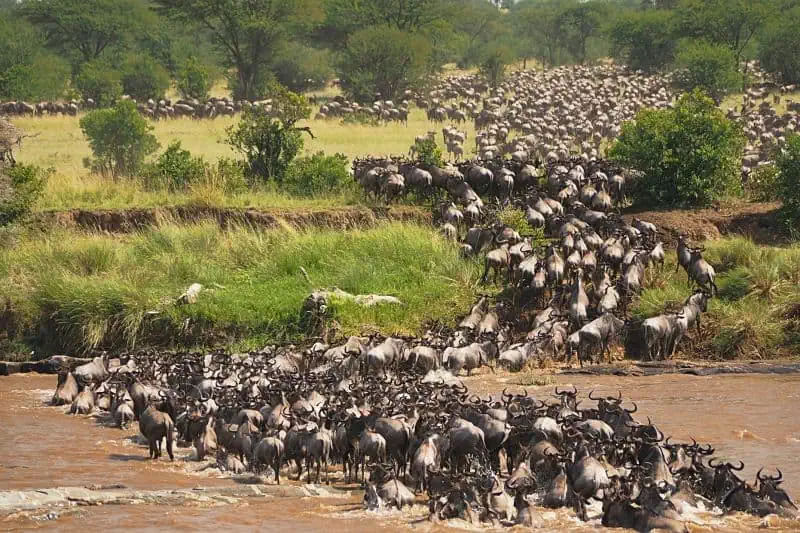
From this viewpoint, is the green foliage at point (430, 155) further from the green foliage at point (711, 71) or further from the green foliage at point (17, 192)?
the green foliage at point (711, 71)

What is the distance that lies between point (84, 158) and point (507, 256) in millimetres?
18608

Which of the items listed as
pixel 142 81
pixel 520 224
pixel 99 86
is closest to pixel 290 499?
pixel 520 224

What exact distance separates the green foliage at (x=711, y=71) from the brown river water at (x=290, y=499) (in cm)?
3738

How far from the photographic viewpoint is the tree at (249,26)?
185 feet

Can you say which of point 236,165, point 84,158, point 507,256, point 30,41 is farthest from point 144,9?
point 507,256

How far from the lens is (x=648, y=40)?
67.8 m

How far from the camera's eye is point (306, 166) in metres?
25.4

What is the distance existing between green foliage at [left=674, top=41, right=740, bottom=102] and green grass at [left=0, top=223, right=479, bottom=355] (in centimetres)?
3371

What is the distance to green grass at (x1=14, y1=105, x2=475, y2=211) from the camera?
78.5ft

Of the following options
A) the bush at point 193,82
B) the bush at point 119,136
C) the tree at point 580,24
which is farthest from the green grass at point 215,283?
the tree at point 580,24

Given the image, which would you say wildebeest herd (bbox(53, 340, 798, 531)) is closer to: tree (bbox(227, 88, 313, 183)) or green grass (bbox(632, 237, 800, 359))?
green grass (bbox(632, 237, 800, 359))

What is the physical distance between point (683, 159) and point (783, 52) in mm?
39079

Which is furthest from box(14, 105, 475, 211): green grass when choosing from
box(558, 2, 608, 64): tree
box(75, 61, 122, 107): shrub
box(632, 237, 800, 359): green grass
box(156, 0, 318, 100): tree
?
box(558, 2, 608, 64): tree

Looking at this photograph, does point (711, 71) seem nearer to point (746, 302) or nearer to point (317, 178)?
point (317, 178)
